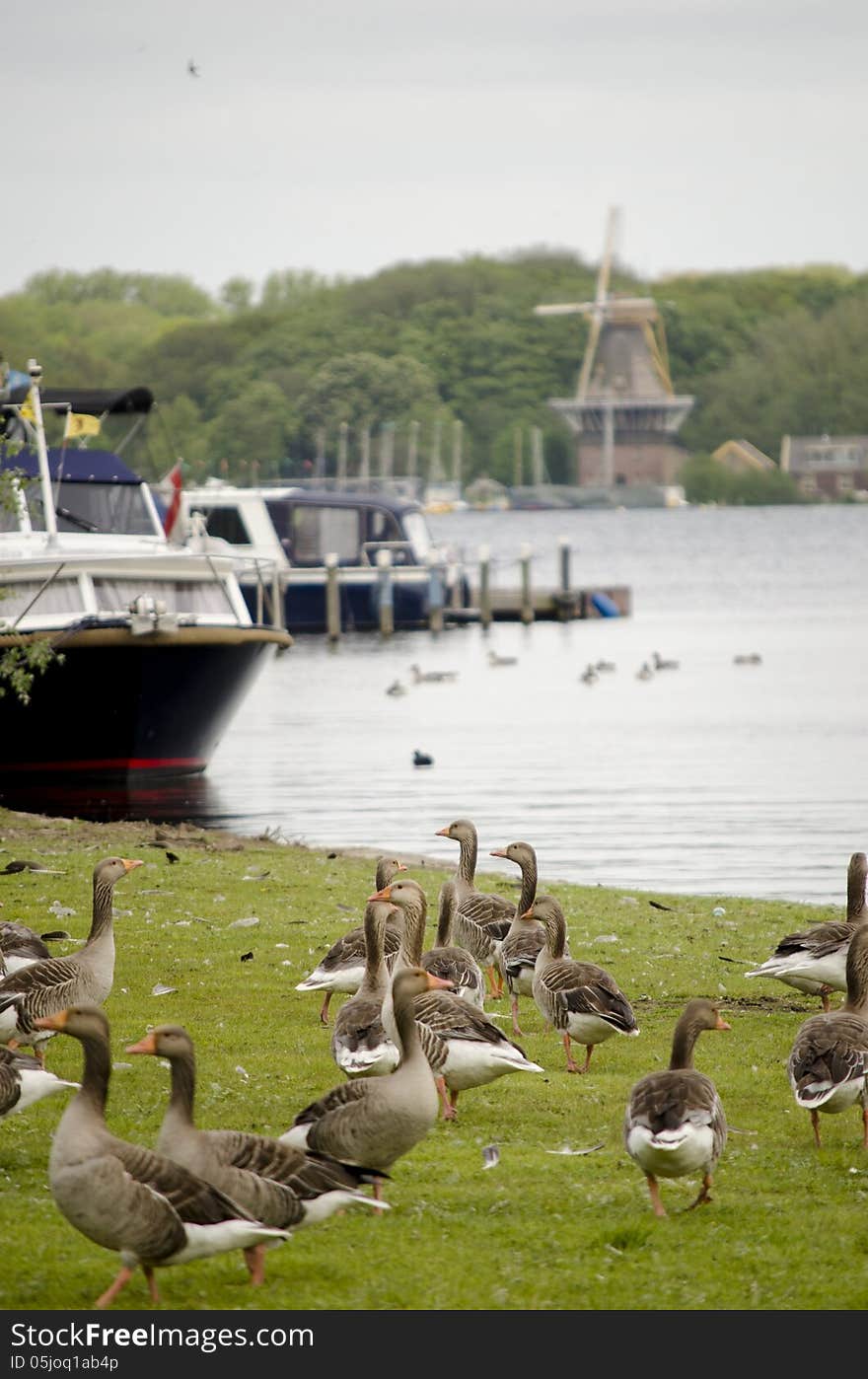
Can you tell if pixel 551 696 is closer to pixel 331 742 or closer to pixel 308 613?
pixel 331 742

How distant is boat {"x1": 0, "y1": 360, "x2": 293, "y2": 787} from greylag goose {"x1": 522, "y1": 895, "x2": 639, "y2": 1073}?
19.4m

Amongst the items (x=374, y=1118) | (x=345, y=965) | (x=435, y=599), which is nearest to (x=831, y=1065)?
(x=374, y=1118)

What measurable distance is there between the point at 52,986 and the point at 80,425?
1032 inches

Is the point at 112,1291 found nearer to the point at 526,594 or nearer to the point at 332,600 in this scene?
the point at 332,600

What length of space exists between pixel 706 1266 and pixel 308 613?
67861mm

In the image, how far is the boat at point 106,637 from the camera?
32156 mm

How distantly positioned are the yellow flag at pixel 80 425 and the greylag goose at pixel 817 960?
24838mm

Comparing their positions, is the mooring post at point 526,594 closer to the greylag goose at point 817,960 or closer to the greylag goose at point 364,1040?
the greylag goose at point 817,960

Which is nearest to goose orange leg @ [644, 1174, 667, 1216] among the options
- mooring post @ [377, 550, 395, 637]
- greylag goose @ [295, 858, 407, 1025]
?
greylag goose @ [295, 858, 407, 1025]

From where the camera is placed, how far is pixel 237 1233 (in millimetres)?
7910

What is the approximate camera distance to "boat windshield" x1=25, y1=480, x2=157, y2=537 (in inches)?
1406

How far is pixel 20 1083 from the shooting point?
380 inches

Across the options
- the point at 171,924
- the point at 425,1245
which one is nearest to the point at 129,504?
the point at 171,924

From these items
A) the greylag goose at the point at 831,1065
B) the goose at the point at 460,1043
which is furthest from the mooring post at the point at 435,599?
the greylag goose at the point at 831,1065
